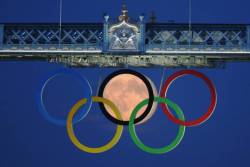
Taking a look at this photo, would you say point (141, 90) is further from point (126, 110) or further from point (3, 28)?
point (3, 28)

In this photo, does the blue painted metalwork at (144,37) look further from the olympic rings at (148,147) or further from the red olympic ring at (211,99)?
the olympic rings at (148,147)

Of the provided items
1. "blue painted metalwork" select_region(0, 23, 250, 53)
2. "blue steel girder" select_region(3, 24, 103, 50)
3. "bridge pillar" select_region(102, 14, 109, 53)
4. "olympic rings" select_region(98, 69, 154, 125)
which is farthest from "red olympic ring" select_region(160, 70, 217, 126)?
"blue steel girder" select_region(3, 24, 103, 50)

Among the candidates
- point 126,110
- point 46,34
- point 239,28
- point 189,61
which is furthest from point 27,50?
point 239,28

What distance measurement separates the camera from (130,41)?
949 inches

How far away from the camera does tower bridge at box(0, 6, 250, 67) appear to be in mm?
24094

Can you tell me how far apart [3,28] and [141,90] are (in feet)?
20.3

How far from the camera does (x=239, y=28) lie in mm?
24219

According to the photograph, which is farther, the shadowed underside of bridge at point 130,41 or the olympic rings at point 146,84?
the olympic rings at point 146,84

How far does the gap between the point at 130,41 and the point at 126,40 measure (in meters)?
0.16

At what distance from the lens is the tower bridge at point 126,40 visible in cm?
2409

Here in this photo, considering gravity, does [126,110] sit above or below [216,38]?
below

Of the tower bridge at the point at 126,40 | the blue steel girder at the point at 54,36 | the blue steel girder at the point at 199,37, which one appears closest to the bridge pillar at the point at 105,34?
the tower bridge at the point at 126,40

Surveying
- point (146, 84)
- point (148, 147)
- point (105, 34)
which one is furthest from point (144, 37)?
point (148, 147)

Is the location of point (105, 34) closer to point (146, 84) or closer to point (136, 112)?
point (146, 84)
